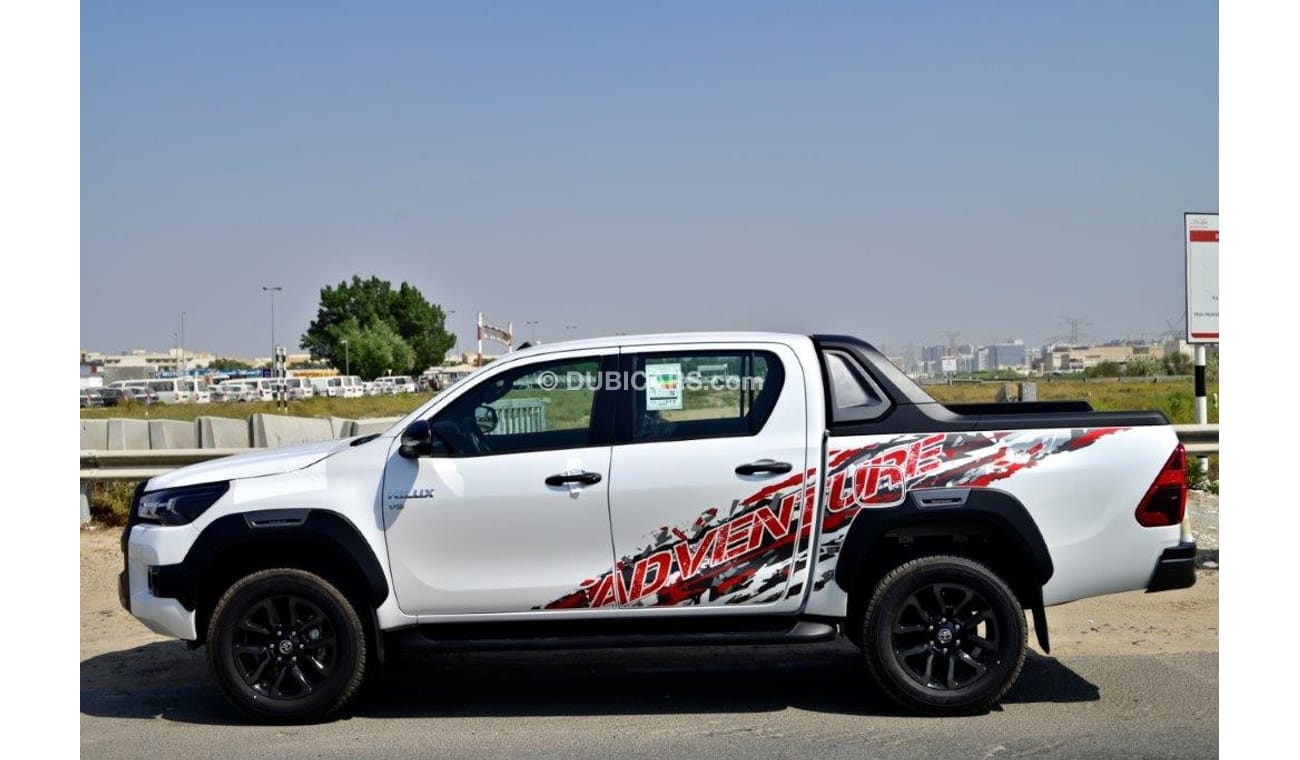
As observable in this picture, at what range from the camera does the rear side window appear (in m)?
6.54

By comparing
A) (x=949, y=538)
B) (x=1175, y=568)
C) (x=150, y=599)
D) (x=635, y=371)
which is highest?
(x=635, y=371)

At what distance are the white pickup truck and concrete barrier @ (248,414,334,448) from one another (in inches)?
291

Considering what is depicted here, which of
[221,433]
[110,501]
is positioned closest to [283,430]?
[221,433]

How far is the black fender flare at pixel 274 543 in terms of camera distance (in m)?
6.40

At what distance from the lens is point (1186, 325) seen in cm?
1220

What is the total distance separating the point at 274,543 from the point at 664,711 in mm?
2198

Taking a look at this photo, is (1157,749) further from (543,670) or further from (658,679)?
(543,670)

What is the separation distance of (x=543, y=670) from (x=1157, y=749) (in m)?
3.55

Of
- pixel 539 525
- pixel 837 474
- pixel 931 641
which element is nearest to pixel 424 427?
pixel 539 525

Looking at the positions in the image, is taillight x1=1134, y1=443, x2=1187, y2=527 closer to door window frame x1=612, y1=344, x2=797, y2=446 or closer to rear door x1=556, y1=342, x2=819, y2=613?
rear door x1=556, y1=342, x2=819, y2=613

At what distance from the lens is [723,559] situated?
252 inches

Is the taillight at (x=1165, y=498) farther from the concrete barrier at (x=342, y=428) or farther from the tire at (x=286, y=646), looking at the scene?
the concrete barrier at (x=342, y=428)

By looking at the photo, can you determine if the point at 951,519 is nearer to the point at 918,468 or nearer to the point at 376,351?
the point at 918,468

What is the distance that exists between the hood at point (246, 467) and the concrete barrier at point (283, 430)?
7.00 meters
